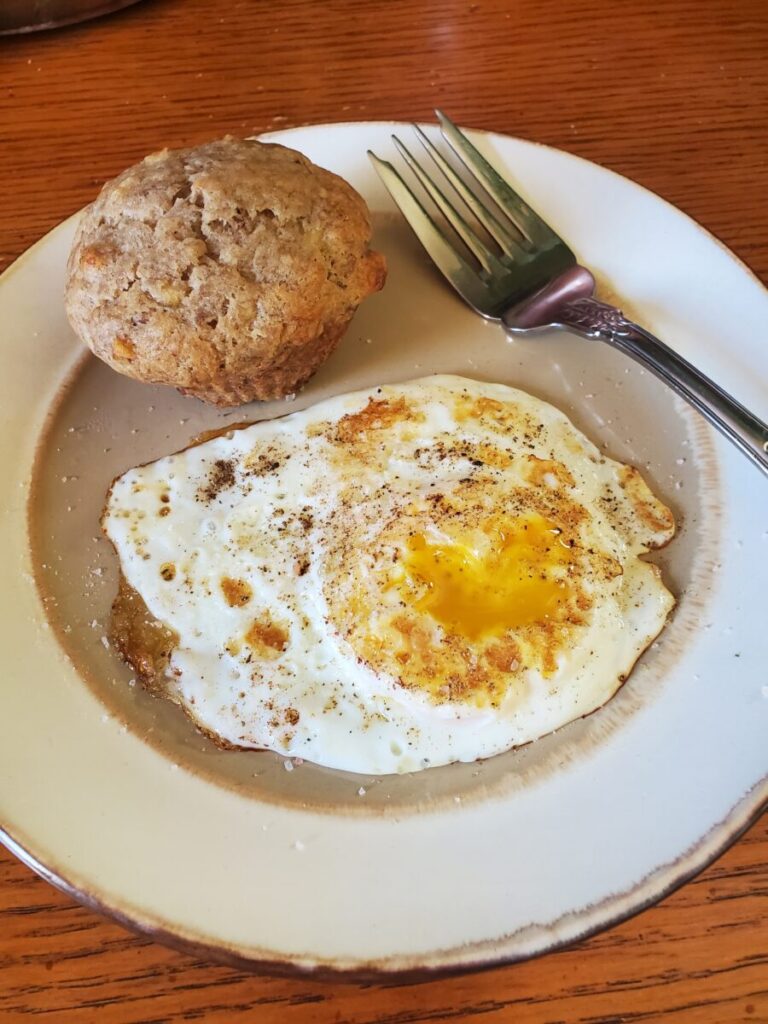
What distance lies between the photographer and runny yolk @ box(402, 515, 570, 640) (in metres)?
1.43

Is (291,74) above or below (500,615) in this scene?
above

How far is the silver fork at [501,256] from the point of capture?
174cm

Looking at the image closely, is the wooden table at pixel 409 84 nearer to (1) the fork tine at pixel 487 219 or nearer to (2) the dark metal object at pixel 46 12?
(2) the dark metal object at pixel 46 12

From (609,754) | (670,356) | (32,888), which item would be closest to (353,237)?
(670,356)

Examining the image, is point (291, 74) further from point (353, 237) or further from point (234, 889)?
point (234, 889)

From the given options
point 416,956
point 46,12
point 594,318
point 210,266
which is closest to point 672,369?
point 594,318

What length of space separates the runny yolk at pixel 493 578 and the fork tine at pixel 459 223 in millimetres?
670

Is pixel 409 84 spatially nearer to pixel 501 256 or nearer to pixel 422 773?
pixel 501 256

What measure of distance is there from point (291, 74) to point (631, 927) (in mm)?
2188

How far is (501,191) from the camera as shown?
183 centimetres

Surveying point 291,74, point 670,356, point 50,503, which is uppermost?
point 291,74

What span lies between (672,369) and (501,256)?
50 cm

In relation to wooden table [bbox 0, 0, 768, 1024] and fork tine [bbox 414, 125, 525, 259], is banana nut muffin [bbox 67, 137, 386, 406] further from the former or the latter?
wooden table [bbox 0, 0, 768, 1024]

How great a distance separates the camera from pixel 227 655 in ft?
4.80
